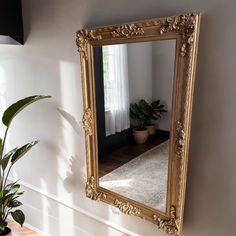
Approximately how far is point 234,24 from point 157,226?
124 centimetres

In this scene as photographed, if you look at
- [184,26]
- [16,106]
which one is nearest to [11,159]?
[16,106]

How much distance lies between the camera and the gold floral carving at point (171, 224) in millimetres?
1384

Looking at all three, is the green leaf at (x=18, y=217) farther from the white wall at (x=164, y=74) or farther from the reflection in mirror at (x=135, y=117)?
the white wall at (x=164, y=74)

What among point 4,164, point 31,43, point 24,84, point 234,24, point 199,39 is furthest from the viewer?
point 24,84

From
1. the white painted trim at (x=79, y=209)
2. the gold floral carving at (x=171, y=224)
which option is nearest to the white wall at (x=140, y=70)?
the gold floral carving at (x=171, y=224)

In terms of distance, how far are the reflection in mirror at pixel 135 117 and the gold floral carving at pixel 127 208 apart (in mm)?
58

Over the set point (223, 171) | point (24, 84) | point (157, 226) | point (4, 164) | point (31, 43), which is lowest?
point (157, 226)

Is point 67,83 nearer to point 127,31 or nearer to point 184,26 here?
point 127,31

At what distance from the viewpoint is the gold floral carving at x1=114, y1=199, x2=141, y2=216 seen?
1558 millimetres

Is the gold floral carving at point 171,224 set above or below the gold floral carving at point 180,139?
below

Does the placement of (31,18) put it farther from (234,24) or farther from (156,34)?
(234,24)

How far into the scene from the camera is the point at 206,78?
1226 millimetres

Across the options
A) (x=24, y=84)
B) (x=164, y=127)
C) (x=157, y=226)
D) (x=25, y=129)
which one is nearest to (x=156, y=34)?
(x=164, y=127)

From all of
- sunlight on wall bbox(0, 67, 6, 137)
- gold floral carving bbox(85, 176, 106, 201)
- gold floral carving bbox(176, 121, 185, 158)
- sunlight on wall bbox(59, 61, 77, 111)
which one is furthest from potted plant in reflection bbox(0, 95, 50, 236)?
gold floral carving bbox(176, 121, 185, 158)
